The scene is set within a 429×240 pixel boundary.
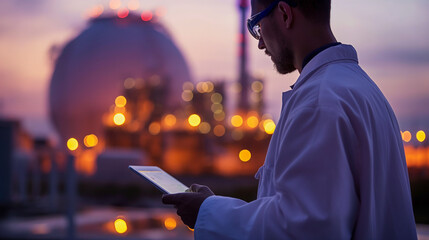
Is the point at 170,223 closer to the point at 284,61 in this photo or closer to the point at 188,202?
the point at 188,202

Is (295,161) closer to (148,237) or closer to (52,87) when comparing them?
(148,237)

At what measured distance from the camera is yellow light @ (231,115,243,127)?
124ft

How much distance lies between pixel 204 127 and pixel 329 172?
35.2 m

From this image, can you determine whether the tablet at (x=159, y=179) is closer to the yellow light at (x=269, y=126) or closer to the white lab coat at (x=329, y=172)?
the white lab coat at (x=329, y=172)

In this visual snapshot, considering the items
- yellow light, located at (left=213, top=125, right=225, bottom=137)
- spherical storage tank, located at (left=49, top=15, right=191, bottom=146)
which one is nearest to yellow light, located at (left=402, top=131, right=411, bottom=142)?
spherical storage tank, located at (left=49, top=15, right=191, bottom=146)

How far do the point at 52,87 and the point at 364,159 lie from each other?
131 feet

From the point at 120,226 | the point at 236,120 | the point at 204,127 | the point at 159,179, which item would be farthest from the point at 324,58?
the point at 236,120

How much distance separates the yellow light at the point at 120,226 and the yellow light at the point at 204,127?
2327cm

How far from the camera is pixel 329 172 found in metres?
1.67

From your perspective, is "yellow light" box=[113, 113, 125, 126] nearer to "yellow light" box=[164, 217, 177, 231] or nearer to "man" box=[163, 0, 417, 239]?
"yellow light" box=[164, 217, 177, 231]

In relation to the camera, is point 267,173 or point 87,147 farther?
point 87,147

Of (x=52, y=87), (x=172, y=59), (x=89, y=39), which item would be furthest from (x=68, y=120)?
(x=172, y=59)

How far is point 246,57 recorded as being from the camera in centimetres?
3997

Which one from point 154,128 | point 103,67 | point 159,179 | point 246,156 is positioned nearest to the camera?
point 159,179
